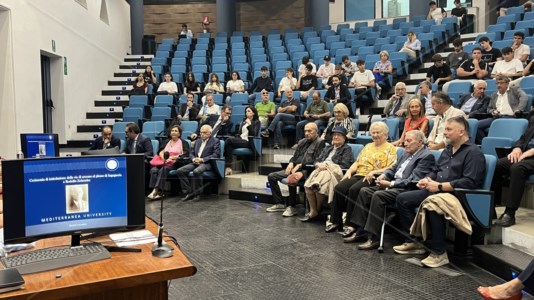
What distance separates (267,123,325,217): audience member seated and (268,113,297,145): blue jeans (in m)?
1.79

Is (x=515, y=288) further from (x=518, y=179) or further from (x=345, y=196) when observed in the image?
(x=345, y=196)

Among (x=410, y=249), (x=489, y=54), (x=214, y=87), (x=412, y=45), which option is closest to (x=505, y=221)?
(x=410, y=249)

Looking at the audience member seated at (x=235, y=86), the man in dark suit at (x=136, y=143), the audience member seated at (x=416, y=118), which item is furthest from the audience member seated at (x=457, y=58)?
the man in dark suit at (x=136, y=143)

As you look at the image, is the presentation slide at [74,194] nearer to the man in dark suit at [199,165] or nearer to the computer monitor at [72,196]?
the computer monitor at [72,196]

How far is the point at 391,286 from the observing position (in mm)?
2916

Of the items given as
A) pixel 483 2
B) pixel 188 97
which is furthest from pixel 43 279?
pixel 483 2

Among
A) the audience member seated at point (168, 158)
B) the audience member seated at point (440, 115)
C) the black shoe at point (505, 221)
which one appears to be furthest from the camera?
the audience member seated at point (168, 158)

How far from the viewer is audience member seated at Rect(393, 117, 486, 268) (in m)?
3.30

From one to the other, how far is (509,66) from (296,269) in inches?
185

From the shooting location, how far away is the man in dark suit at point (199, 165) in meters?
6.16

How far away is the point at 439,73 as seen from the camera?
6.96 metres

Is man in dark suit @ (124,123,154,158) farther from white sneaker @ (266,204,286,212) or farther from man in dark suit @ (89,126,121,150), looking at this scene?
white sneaker @ (266,204,286,212)

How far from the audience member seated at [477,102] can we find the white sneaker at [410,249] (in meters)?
2.29

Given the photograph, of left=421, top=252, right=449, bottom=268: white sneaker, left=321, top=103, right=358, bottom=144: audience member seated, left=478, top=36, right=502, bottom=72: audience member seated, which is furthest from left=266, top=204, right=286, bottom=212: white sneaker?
left=478, top=36, right=502, bottom=72: audience member seated
